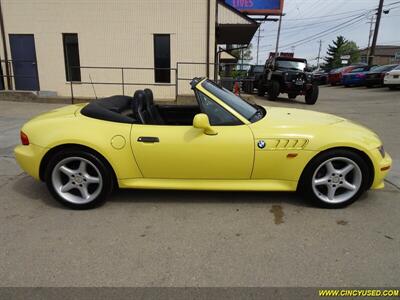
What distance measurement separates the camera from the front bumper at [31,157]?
360 centimetres

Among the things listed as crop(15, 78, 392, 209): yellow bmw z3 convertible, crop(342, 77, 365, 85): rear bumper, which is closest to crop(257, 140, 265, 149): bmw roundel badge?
crop(15, 78, 392, 209): yellow bmw z3 convertible

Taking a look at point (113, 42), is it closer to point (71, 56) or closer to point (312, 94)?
point (71, 56)

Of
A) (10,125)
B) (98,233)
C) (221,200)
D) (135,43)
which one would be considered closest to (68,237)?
(98,233)

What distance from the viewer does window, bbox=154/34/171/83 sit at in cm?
1283

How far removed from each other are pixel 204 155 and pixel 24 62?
12548mm

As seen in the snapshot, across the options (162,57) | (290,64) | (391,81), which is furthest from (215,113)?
(391,81)

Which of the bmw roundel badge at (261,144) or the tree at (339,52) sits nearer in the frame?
the bmw roundel badge at (261,144)

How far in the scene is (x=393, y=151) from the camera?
602 centimetres

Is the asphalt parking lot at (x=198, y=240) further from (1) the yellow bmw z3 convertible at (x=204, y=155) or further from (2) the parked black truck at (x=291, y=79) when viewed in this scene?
(2) the parked black truck at (x=291, y=79)

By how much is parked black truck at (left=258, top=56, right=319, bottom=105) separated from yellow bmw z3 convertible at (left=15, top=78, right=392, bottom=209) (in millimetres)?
10846

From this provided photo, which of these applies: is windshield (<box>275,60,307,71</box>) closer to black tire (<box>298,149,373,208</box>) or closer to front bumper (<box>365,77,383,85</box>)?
front bumper (<box>365,77,383,85</box>)

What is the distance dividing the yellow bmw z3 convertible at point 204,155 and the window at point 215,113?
0.01 m

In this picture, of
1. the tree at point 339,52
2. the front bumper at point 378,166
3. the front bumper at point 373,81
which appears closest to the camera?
the front bumper at point 378,166

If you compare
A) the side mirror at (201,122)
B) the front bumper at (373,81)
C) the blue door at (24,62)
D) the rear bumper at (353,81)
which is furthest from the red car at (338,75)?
the side mirror at (201,122)
